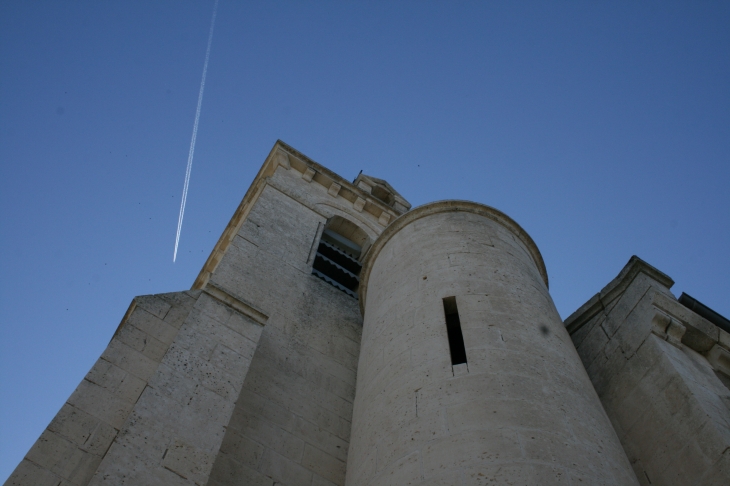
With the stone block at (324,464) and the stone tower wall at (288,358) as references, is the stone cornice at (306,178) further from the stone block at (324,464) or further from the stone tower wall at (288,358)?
the stone block at (324,464)

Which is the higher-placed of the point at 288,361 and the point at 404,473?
the point at 288,361

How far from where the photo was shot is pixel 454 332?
23.3ft

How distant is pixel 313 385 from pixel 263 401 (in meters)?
0.99

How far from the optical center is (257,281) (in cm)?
1009

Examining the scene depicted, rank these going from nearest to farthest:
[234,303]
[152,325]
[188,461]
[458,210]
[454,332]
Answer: [188,461], [454,332], [152,325], [234,303], [458,210]

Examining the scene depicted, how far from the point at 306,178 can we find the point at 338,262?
3208 millimetres

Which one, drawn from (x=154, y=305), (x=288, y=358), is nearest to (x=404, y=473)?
(x=288, y=358)

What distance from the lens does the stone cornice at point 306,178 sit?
15.3 m

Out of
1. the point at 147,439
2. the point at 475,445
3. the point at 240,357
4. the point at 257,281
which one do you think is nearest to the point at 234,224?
the point at 257,281

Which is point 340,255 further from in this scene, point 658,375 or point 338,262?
point 658,375

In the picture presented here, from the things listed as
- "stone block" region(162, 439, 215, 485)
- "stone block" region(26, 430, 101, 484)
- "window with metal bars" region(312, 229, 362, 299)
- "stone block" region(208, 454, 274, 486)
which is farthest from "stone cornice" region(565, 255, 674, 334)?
"stone block" region(26, 430, 101, 484)

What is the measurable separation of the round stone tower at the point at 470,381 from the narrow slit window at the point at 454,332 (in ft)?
0.05

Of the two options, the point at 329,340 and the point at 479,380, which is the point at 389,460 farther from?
the point at 329,340

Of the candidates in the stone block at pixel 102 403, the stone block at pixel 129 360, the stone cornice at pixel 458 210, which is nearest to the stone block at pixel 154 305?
the stone block at pixel 129 360
